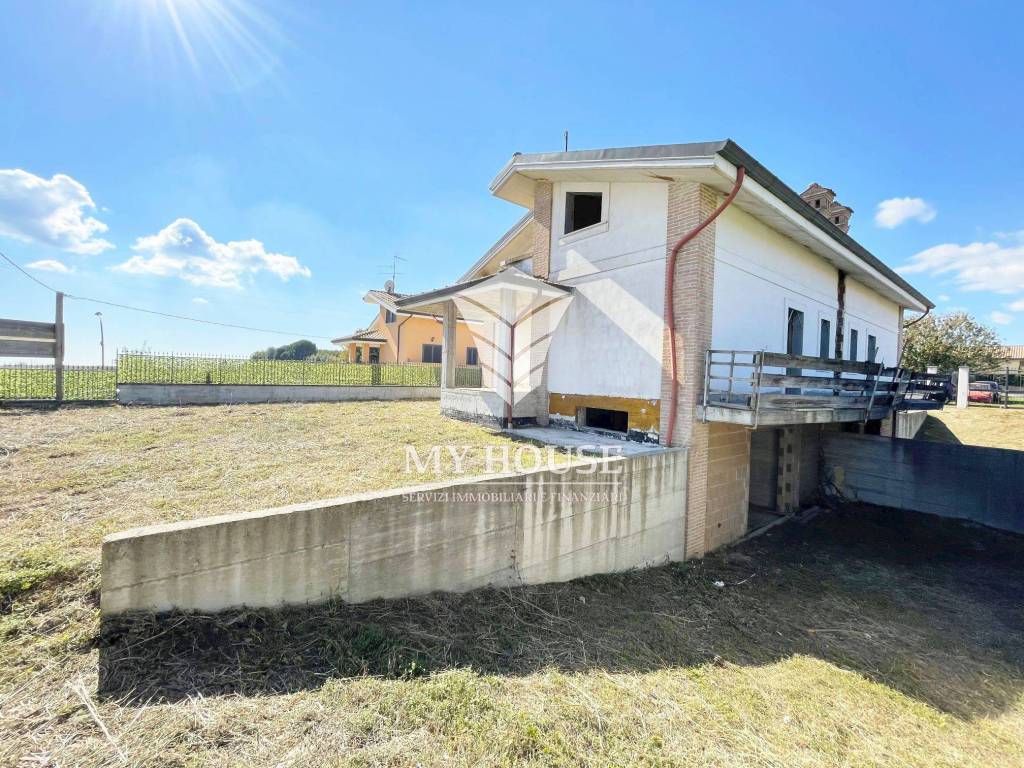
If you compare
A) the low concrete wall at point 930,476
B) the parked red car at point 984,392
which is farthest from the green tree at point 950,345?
the low concrete wall at point 930,476

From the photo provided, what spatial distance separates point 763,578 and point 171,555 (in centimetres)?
802

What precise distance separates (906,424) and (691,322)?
13178 millimetres

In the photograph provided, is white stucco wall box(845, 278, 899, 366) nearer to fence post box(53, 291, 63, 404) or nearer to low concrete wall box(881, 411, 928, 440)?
low concrete wall box(881, 411, 928, 440)

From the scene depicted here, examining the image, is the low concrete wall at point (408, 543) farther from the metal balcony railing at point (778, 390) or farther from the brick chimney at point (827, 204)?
the brick chimney at point (827, 204)

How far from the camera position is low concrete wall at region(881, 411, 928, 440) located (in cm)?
1374

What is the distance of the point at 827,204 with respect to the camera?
15.0 m


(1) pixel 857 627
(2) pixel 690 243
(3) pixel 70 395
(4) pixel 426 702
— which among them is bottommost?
(1) pixel 857 627

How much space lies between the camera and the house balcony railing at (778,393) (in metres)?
6.47

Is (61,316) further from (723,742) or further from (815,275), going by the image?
(815,275)

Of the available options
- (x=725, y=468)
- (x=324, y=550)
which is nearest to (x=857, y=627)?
(x=725, y=468)

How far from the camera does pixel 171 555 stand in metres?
3.12

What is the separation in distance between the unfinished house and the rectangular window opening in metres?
0.04

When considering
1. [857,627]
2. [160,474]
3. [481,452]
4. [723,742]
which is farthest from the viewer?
[481,452]

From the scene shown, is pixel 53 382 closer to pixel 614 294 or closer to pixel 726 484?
pixel 614 294
